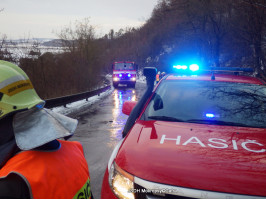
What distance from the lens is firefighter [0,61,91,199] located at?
1.16 meters

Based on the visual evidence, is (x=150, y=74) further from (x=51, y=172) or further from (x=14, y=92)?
(x=51, y=172)

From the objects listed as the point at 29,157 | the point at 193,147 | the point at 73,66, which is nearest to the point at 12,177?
the point at 29,157

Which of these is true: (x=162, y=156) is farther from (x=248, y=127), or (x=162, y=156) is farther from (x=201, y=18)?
(x=201, y=18)

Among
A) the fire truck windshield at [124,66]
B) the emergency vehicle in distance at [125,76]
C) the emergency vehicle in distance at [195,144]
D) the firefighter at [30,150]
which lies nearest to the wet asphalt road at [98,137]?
the emergency vehicle in distance at [195,144]

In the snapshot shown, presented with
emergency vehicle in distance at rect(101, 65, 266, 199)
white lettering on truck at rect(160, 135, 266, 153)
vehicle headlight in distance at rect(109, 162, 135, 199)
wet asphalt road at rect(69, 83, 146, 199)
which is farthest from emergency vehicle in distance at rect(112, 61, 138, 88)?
vehicle headlight in distance at rect(109, 162, 135, 199)

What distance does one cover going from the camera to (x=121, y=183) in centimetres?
221

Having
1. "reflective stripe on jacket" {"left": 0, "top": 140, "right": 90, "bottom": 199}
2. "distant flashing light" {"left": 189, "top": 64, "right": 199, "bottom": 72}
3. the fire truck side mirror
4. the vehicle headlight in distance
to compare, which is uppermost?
"distant flashing light" {"left": 189, "top": 64, "right": 199, "bottom": 72}

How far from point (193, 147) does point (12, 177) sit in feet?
5.62

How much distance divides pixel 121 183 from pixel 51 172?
1073 mm

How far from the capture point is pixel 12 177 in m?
1.15

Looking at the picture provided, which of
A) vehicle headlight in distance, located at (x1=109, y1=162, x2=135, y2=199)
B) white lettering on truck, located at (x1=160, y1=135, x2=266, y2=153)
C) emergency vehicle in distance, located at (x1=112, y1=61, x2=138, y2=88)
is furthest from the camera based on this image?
emergency vehicle in distance, located at (x1=112, y1=61, x2=138, y2=88)

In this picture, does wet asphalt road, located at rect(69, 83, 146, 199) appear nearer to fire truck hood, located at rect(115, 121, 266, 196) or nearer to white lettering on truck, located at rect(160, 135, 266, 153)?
fire truck hood, located at rect(115, 121, 266, 196)

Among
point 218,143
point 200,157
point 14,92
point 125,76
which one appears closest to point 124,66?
point 125,76

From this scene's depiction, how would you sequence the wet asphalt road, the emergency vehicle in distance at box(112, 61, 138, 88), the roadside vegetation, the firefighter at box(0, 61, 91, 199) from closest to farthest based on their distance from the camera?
the firefighter at box(0, 61, 91, 199) → the wet asphalt road → the roadside vegetation → the emergency vehicle in distance at box(112, 61, 138, 88)
